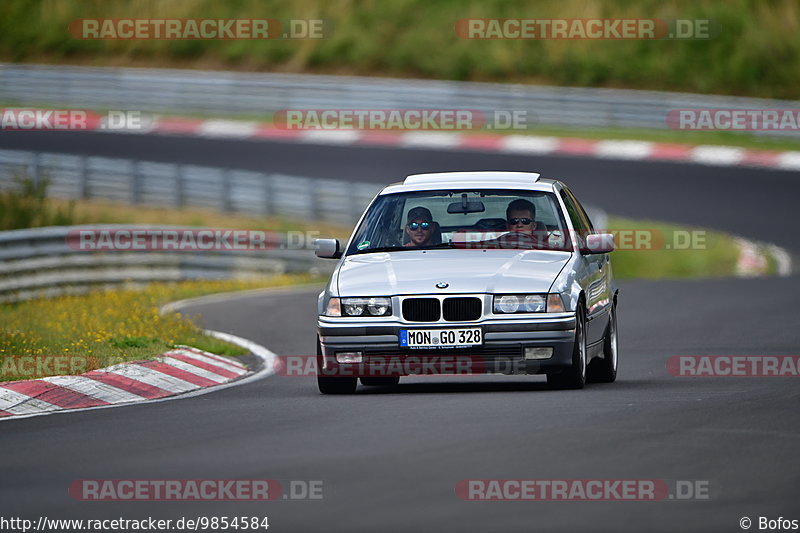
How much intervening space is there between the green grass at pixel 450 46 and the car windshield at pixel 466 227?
31.6 m

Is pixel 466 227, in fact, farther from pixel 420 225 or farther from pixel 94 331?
pixel 94 331

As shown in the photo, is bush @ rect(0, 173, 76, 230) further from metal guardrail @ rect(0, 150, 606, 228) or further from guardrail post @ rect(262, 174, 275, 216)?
guardrail post @ rect(262, 174, 275, 216)

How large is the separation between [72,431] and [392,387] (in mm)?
3377

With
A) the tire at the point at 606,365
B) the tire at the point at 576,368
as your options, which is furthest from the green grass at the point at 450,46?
the tire at the point at 576,368

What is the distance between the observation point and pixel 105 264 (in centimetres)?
2445

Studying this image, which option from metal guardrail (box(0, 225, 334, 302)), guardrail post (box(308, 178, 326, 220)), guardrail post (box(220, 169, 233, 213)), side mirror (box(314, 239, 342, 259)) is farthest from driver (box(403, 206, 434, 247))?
guardrail post (box(220, 169, 233, 213))

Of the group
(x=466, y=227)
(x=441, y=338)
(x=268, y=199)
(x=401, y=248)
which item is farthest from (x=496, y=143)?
(x=441, y=338)

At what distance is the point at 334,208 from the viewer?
1206 inches

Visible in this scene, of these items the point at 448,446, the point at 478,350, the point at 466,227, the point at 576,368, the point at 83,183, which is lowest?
the point at 448,446

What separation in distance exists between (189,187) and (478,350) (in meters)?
21.8

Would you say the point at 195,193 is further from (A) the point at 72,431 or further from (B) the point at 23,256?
(A) the point at 72,431

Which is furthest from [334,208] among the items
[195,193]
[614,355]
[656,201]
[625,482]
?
[625,482]

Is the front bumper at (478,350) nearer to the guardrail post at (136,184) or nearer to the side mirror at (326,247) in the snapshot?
the side mirror at (326,247)

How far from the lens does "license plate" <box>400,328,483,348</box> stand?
11156 mm
